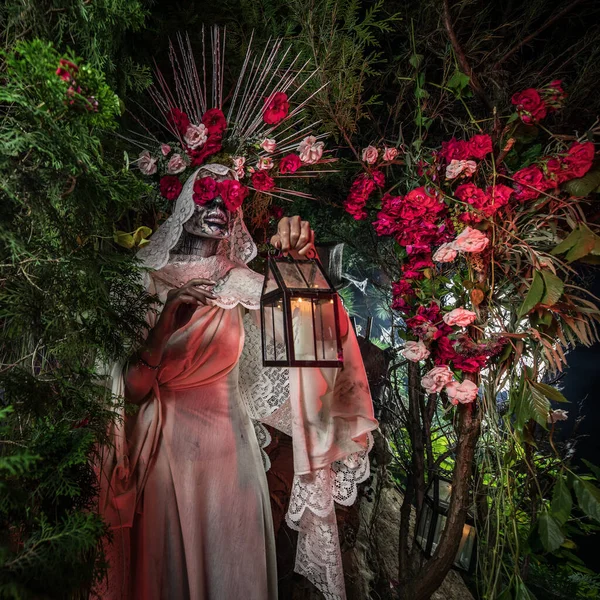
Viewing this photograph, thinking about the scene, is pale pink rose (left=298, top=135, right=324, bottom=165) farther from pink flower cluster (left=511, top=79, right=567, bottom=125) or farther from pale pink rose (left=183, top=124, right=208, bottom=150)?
pink flower cluster (left=511, top=79, right=567, bottom=125)

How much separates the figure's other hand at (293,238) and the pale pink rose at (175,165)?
1.25 feet

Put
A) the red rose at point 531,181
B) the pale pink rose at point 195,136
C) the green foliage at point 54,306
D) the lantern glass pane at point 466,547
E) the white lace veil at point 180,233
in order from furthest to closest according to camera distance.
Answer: the lantern glass pane at point 466,547
the red rose at point 531,181
the pale pink rose at point 195,136
the white lace veil at point 180,233
the green foliage at point 54,306

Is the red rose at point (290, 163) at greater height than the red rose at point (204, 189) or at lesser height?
greater

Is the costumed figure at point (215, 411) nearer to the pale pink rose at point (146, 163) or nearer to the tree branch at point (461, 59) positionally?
the pale pink rose at point (146, 163)

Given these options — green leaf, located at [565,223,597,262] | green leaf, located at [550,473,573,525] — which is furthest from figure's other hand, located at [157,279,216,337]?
green leaf, located at [550,473,573,525]

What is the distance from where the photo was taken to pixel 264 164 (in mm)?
1494

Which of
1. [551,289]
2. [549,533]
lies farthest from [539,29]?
[549,533]

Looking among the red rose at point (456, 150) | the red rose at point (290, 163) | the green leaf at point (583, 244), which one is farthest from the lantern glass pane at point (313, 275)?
the green leaf at point (583, 244)

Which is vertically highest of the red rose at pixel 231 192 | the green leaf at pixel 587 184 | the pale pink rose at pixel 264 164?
the pale pink rose at pixel 264 164

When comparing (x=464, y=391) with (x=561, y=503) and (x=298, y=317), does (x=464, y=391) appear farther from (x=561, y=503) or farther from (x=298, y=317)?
(x=298, y=317)

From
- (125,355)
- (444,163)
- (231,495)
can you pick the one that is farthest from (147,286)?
(444,163)

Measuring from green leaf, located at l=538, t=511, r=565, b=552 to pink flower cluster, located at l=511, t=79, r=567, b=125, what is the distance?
1.30 metres

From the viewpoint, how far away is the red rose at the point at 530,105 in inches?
58.9

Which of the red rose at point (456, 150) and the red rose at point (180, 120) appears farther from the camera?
the red rose at point (456, 150)
